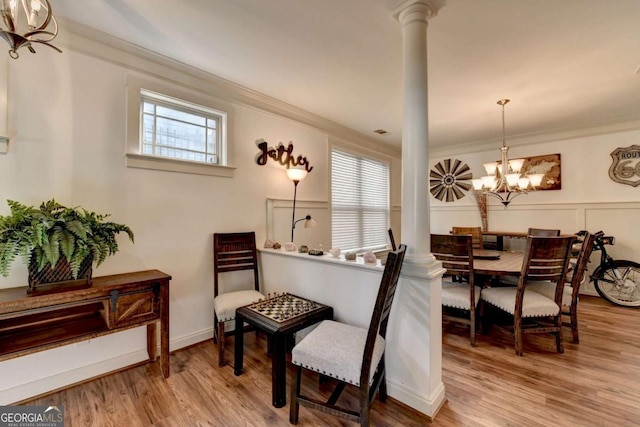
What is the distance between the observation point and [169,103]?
98.6 inches

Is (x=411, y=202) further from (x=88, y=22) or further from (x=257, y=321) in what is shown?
(x=88, y=22)

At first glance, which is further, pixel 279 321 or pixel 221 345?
pixel 221 345

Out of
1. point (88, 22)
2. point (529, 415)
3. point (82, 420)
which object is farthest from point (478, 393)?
point (88, 22)

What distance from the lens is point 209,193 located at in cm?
263

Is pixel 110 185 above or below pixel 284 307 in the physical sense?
above

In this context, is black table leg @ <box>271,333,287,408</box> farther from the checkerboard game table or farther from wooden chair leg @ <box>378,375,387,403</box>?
wooden chair leg @ <box>378,375,387,403</box>

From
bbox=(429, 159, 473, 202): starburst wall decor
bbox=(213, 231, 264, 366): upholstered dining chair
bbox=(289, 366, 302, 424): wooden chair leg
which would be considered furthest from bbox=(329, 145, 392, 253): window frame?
bbox=(289, 366, 302, 424): wooden chair leg

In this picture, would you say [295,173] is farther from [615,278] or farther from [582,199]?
[615,278]

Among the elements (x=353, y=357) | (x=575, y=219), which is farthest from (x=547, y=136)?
(x=353, y=357)

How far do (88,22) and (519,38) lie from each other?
3190mm

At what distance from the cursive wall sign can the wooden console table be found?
1.60m

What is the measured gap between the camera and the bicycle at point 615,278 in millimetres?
3572

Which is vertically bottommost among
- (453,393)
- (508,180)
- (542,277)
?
(453,393)

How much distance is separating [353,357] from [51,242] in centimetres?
181
